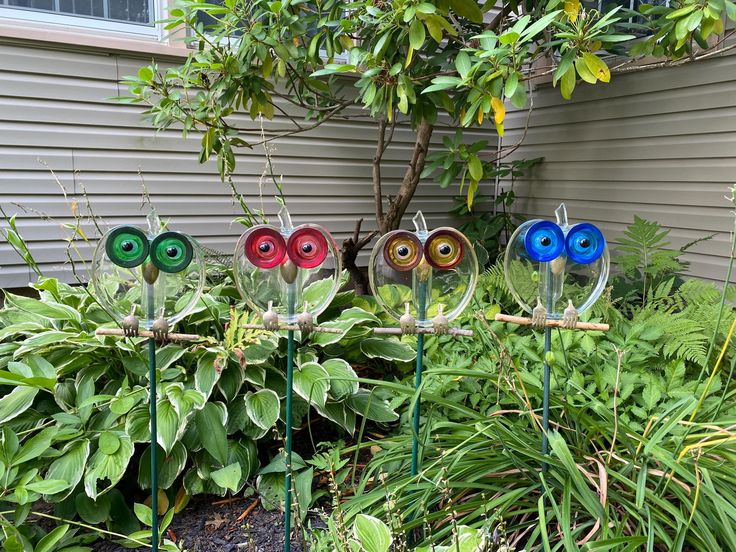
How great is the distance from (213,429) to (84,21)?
8.88 ft

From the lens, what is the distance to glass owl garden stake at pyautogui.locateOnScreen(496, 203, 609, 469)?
51.7 inches

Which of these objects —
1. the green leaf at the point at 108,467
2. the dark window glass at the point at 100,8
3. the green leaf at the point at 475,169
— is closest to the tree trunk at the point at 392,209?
the green leaf at the point at 475,169

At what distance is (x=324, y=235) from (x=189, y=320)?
1.21 meters

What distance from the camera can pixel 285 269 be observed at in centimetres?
132

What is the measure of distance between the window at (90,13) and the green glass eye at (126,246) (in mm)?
2204

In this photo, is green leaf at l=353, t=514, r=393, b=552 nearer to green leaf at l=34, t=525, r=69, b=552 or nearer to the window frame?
green leaf at l=34, t=525, r=69, b=552

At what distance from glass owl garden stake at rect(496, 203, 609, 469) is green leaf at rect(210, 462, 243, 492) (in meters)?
0.99

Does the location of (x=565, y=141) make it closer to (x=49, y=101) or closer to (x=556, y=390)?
(x=556, y=390)

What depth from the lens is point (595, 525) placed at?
138 centimetres

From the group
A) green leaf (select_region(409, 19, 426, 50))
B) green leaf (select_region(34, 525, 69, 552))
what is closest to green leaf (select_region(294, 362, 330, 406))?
green leaf (select_region(34, 525, 69, 552))

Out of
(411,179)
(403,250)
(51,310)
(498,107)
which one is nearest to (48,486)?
(51,310)

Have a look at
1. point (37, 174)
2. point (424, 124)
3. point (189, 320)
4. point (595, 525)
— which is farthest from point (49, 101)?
point (595, 525)

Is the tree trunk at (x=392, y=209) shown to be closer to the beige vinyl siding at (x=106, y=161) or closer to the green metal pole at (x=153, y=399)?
the beige vinyl siding at (x=106, y=161)

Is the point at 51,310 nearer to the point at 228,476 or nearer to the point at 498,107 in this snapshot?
the point at 228,476
